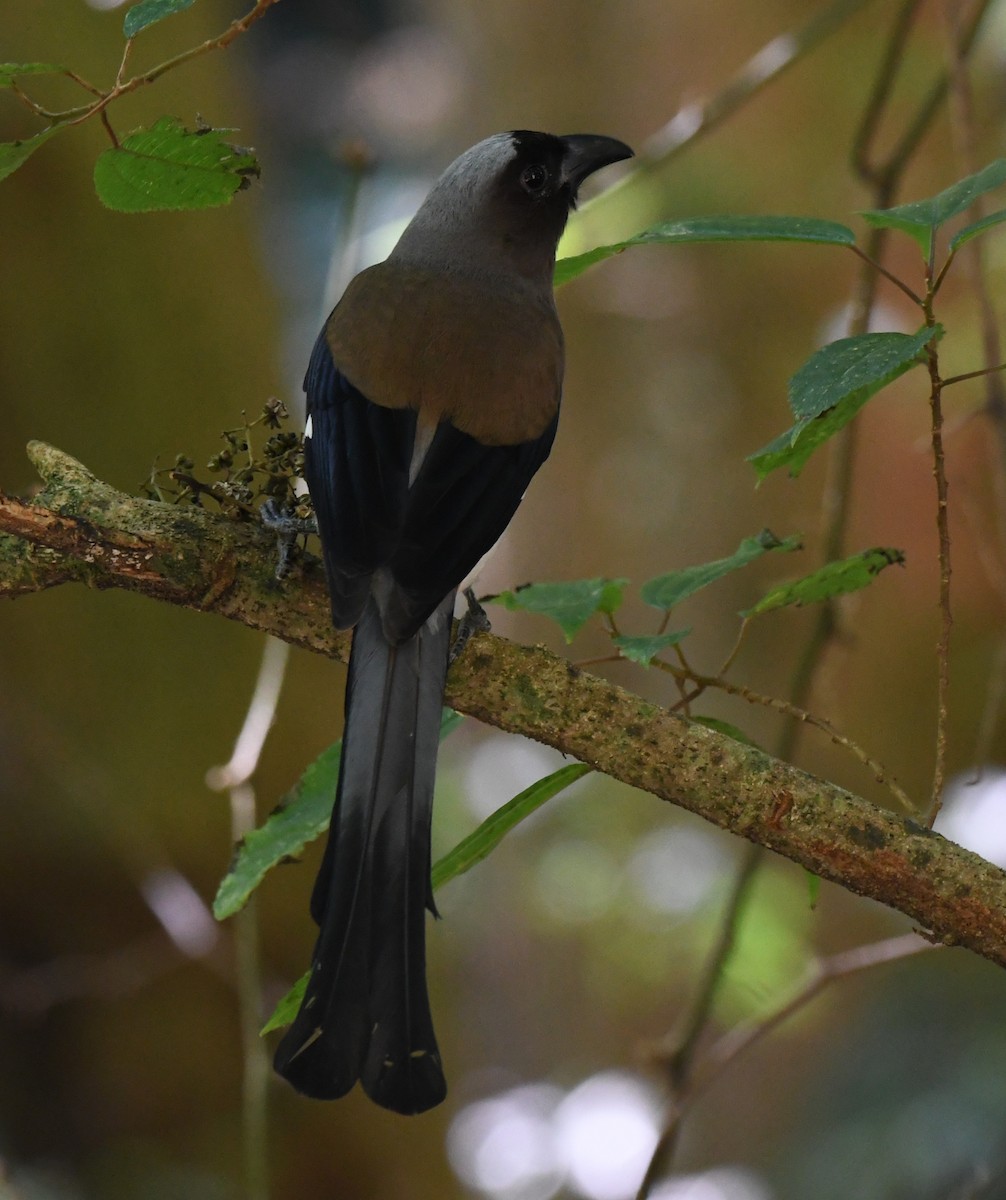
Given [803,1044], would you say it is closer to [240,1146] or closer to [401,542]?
[240,1146]

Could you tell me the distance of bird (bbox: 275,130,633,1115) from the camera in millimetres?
1376

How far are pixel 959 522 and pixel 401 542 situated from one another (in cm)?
279

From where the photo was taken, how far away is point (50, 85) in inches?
109

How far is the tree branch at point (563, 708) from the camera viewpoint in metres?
1.25

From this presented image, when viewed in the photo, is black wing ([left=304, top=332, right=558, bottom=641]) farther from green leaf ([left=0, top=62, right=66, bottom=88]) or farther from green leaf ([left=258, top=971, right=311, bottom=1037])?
green leaf ([left=0, top=62, right=66, bottom=88])

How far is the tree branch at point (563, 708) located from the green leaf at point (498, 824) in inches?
2.2

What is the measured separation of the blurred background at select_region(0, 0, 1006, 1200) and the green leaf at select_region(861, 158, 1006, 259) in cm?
58

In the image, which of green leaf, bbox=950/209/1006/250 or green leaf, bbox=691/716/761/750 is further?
green leaf, bbox=691/716/761/750

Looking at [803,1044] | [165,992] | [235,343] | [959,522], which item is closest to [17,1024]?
[165,992]

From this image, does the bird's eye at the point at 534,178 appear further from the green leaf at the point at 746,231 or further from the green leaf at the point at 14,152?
the green leaf at the point at 14,152

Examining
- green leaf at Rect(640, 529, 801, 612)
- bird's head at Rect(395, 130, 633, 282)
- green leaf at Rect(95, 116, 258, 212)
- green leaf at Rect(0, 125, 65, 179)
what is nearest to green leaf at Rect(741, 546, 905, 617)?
green leaf at Rect(640, 529, 801, 612)

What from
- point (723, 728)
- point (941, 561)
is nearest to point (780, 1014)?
point (723, 728)

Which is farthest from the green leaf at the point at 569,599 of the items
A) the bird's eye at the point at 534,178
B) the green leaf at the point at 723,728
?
the bird's eye at the point at 534,178

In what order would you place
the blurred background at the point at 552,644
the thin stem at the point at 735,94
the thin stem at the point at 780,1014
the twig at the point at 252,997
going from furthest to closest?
1. the blurred background at the point at 552,644
2. the thin stem at the point at 735,94
3. the twig at the point at 252,997
4. the thin stem at the point at 780,1014
